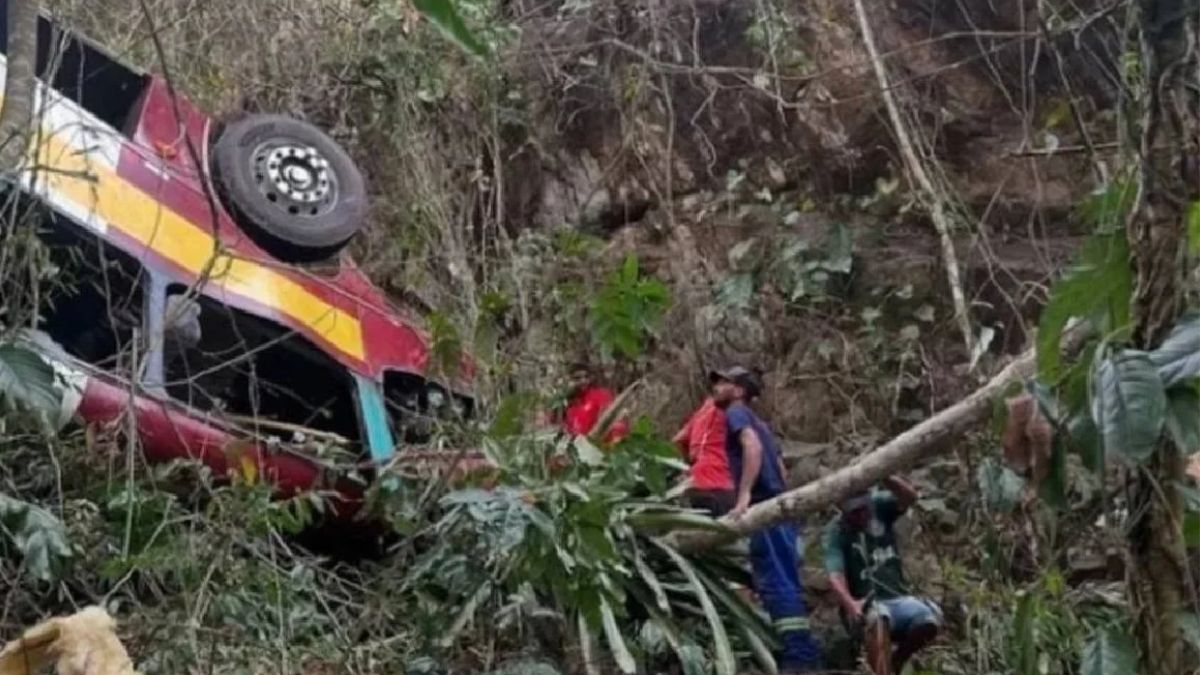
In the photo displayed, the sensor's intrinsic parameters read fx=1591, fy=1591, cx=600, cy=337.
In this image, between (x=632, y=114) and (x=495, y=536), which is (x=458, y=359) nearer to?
(x=495, y=536)

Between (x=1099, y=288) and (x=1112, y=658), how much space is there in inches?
25.3

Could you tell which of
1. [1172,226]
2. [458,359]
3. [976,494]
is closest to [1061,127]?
[976,494]

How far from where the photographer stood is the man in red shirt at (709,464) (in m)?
5.88

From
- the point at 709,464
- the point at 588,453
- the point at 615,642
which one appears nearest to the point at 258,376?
the point at 588,453

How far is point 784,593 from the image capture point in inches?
222

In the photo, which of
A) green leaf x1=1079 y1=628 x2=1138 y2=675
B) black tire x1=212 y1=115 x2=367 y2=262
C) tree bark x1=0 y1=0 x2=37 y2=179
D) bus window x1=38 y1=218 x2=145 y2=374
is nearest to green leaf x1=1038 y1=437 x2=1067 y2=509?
green leaf x1=1079 y1=628 x2=1138 y2=675

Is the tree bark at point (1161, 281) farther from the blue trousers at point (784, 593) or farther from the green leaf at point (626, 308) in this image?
the green leaf at point (626, 308)

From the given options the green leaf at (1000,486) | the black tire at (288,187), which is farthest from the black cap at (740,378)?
the green leaf at (1000,486)

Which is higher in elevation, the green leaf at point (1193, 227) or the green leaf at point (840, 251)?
the green leaf at point (1193, 227)

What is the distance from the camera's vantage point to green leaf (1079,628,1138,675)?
2.73 meters

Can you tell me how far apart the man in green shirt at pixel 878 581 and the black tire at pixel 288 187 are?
2199mm

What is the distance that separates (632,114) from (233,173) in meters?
2.76

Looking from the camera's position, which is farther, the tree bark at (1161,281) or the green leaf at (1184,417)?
the tree bark at (1161,281)

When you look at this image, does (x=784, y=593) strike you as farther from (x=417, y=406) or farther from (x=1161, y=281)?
(x=1161, y=281)
